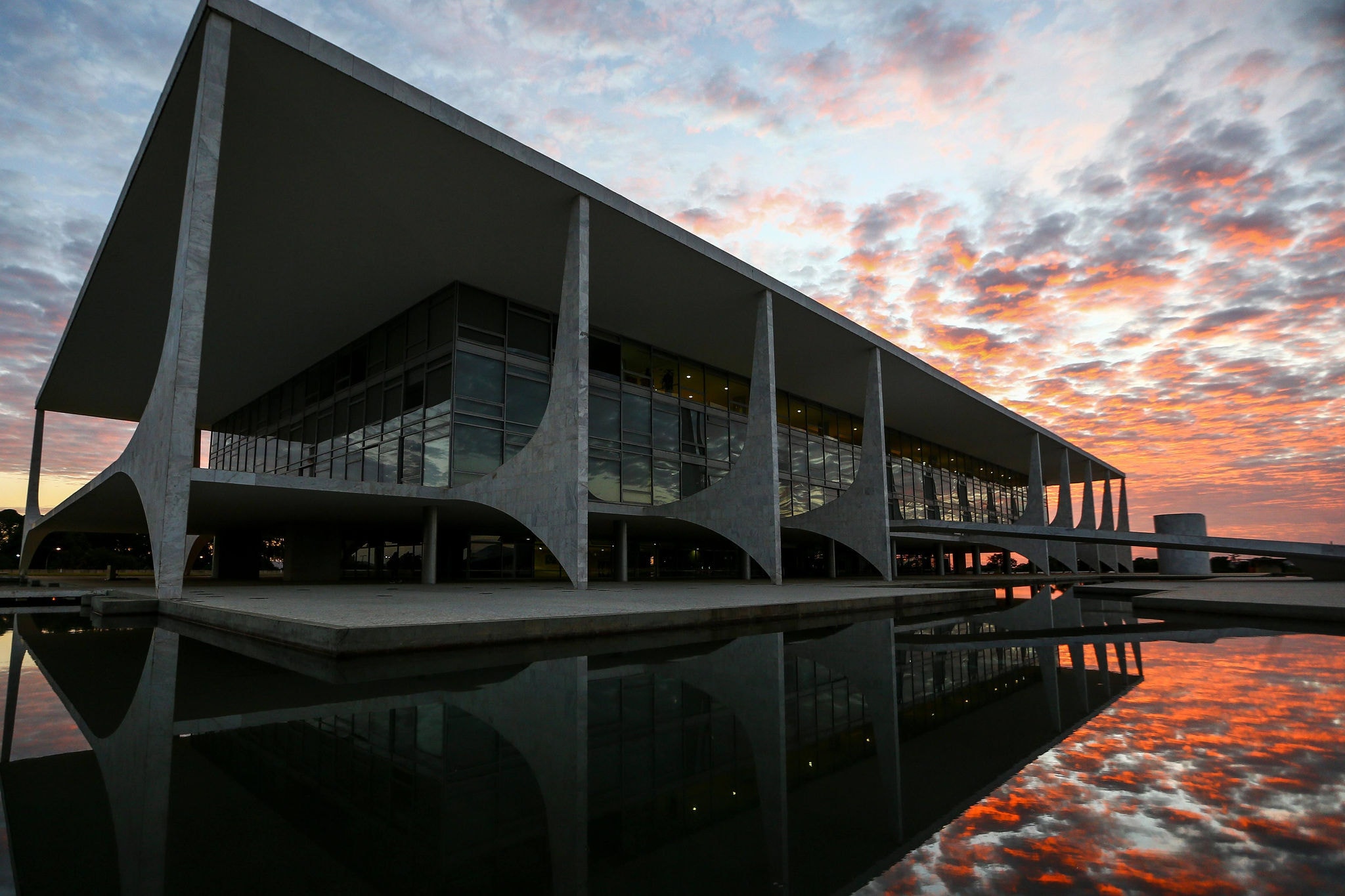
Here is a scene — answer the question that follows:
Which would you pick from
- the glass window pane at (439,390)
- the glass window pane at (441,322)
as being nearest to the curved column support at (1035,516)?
the glass window pane at (439,390)

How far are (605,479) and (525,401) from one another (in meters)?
4.14

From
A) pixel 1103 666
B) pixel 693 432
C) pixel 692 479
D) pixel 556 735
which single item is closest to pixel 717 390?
pixel 693 432

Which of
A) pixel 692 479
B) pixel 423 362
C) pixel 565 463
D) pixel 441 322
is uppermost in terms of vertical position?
pixel 441 322

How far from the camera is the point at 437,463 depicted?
21484 millimetres

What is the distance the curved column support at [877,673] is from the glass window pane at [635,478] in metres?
14.1

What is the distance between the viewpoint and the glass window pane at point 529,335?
23.1 m

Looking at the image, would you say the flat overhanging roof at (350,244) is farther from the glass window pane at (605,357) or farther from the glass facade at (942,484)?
the glass facade at (942,484)

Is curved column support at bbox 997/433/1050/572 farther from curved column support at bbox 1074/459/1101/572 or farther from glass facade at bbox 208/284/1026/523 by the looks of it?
glass facade at bbox 208/284/1026/523

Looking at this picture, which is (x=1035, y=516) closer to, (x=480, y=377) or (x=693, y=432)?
(x=693, y=432)

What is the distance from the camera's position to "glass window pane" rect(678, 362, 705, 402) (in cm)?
2880

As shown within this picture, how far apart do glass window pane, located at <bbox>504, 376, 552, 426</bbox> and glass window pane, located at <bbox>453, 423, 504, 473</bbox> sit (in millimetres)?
855

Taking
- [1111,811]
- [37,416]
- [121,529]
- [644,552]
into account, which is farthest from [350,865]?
[37,416]

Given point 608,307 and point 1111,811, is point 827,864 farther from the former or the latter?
point 608,307

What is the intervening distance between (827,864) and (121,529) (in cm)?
4462
